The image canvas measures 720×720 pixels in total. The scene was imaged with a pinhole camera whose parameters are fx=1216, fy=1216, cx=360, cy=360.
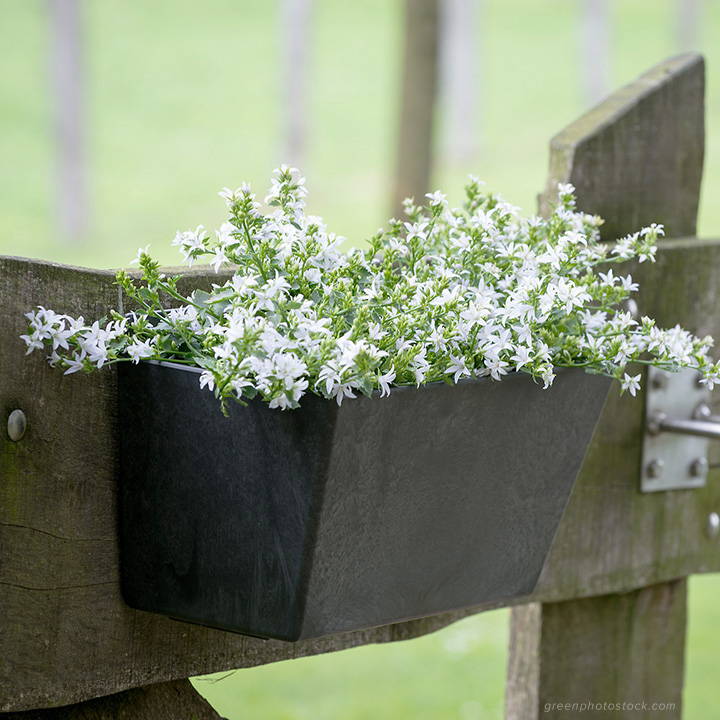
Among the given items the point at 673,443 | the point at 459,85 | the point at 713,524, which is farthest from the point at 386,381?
the point at 459,85

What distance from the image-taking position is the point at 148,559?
122 cm

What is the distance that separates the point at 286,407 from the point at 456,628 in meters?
4.37

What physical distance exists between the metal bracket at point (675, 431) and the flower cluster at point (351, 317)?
43 cm

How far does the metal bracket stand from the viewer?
1699 mm

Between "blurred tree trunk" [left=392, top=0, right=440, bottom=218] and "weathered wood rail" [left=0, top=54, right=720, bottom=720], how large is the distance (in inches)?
145

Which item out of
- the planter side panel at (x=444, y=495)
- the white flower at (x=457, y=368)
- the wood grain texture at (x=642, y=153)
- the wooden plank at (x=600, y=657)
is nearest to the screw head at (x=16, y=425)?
the planter side panel at (x=444, y=495)

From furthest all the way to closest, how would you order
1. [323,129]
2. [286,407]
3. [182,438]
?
[323,129] → [182,438] → [286,407]

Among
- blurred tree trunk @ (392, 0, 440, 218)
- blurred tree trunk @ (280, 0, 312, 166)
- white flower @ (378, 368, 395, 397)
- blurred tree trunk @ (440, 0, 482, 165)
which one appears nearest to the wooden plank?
white flower @ (378, 368, 395, 397)

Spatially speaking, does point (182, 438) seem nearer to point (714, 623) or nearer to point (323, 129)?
point (714, 623)

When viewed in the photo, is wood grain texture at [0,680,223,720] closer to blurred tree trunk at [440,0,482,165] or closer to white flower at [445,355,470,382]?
white flower at [445,355,470,382]

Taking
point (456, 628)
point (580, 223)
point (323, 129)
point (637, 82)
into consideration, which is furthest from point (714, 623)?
point (323, 129)

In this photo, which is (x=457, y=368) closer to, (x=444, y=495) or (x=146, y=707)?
(x=444, y=495)

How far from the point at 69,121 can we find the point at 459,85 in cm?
597

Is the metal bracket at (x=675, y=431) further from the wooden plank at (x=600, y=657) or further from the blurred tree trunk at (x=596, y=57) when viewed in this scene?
the blurred tree trunk at (x=596, y=57)
